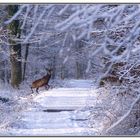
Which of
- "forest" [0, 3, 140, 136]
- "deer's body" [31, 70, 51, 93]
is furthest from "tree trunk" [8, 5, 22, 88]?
"deer's body" [31, 70, 51, 93]

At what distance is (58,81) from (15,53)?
357 millimetres

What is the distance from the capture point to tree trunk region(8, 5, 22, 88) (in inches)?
122

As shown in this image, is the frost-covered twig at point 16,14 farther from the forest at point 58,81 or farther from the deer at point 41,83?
the deer at point 41,83

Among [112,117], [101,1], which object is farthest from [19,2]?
[112,117]

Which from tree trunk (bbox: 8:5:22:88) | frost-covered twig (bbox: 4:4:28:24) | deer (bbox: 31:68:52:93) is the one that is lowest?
deer (bbox: 31:68:52:93)

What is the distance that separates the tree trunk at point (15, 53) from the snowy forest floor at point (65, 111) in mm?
125

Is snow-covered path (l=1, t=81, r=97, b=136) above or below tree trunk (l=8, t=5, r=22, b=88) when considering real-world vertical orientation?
below

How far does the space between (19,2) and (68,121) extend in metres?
0.87

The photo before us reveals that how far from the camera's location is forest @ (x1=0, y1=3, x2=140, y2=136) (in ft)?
10.1

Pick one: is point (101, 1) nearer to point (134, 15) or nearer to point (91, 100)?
point (134, 15)

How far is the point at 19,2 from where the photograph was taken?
121 inches

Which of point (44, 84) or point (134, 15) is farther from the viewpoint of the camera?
point (44, 84)

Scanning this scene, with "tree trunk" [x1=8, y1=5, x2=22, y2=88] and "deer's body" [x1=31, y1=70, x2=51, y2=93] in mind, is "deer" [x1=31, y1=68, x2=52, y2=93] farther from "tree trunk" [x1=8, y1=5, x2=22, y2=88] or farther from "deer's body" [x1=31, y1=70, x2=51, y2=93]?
"tree trunk" [x1=8, y1=5, x2=22, y2=88]

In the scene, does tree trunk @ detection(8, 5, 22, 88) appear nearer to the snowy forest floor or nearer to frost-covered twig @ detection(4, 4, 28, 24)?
frost-covered twig @ detection(4, 4, 28, 24)
